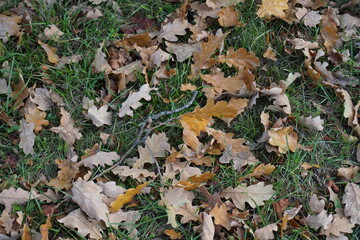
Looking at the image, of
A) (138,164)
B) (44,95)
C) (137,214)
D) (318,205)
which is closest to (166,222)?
(137,214)

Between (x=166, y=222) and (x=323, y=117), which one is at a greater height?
(x=323, y=117)

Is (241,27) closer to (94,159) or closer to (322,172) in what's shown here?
(322,172)

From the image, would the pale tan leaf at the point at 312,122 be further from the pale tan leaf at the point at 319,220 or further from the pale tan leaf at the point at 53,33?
the pale tan leaf at the point at 53,33

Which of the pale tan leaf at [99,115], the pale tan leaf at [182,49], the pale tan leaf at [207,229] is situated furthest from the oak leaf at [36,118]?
A: the pale tan leaf at [207,229]

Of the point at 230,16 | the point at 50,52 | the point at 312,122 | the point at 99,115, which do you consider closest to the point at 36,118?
the point at 99,115

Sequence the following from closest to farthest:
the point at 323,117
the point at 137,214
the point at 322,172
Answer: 1. the point at 137,214
2. the point at 322,172
3. the point at 323,117
